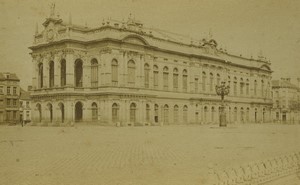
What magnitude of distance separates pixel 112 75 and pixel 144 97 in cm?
317

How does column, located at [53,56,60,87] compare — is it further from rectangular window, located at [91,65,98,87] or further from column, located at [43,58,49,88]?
rectangular window, located at [91,65,98,87]

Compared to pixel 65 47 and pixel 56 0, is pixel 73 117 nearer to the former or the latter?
pixel 65 47

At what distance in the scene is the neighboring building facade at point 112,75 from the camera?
27719 millimetres

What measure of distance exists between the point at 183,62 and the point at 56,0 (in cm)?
2365

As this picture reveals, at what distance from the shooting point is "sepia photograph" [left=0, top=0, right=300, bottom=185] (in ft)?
30.2

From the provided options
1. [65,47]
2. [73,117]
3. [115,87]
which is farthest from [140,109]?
[65,47]

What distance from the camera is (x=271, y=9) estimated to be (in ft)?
44.4

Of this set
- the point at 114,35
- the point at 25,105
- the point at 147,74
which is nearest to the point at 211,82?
the point at 147,74

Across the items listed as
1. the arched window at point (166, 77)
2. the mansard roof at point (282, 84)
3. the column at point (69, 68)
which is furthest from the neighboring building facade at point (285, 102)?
the column at point (69, 68)

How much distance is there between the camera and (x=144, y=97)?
2980 centimetres

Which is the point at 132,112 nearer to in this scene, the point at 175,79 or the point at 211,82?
the point at 175,79

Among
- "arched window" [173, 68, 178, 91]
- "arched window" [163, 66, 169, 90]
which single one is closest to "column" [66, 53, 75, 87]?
"arched window" [163, 66, 169, 90]

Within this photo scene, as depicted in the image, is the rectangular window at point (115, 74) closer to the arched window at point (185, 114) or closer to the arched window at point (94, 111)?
the arched window at point (94, 111)

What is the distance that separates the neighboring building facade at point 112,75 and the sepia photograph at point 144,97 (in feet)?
0.27
